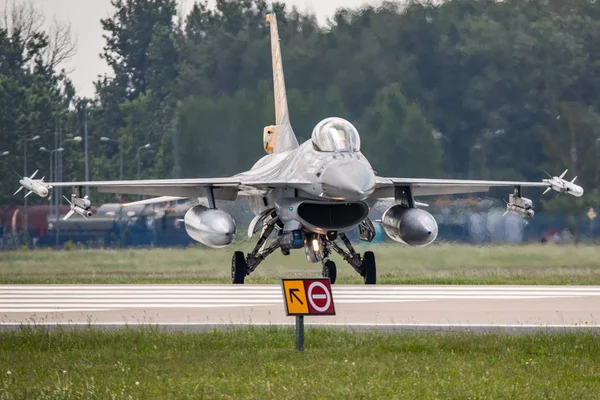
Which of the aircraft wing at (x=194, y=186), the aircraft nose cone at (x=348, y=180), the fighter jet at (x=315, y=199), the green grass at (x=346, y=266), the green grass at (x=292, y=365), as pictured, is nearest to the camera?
the green grass at (x=292, y=365)

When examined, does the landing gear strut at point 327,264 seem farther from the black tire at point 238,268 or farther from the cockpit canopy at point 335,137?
the cockpit canopy at point 335,137

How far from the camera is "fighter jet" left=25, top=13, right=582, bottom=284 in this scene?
→ 20484 millimetres

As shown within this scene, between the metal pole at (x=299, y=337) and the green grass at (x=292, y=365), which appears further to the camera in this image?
the metal pole at (x=299, y=337)

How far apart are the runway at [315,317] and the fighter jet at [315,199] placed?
1005mm

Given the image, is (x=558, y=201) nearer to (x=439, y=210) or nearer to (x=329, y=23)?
(x=439, y=210)

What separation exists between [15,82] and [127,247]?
18637 millimetres

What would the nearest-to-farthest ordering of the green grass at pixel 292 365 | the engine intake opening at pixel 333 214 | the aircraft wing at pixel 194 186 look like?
the green grass at pixel 292 365
the engine intake opening at pixel 333 214
the aircraft wing at pixel 194 186

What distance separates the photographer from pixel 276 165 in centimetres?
2339

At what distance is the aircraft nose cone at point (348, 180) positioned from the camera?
1981 cm

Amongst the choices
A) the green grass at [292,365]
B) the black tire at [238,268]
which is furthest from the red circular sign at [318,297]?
the black tire at [238,268]

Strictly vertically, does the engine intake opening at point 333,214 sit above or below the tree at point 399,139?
below

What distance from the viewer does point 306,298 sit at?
34.8 feet

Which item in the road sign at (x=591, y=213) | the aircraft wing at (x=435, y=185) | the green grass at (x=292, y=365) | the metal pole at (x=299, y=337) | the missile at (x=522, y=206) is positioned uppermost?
the aircraft wing at (x=435, y=185)

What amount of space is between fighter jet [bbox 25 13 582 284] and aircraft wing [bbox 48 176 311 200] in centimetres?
2
